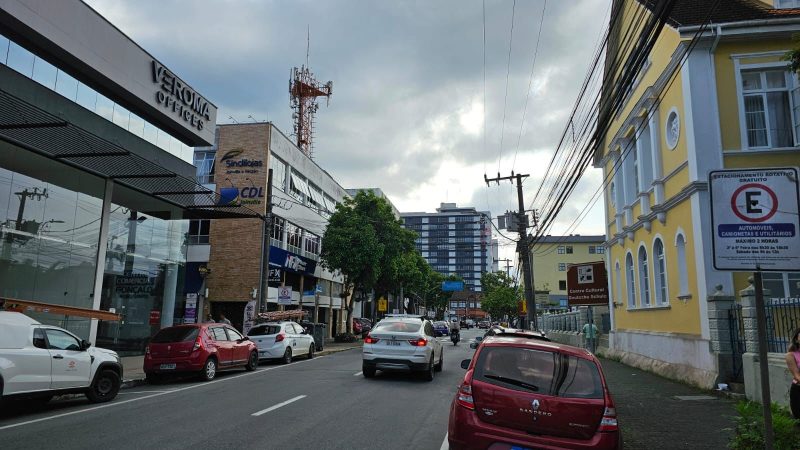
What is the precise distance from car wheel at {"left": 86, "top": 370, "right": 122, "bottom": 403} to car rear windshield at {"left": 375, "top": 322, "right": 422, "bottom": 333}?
20.6ft

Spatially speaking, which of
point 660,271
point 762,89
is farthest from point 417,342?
point 762,89

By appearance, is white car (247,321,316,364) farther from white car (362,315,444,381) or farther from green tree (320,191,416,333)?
green tree (320,191,416,333)

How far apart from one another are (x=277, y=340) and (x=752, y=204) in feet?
56.0

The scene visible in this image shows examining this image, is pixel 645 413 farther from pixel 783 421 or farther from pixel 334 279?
pixel 334 279

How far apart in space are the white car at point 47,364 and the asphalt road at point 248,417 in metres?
0.43

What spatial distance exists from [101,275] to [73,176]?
3.48 meters

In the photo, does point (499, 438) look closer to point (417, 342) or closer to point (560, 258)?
point (417, 342)

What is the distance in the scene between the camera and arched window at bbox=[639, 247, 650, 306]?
20.8 m

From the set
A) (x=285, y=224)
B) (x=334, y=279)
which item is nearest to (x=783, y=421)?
(x=285, y=224)

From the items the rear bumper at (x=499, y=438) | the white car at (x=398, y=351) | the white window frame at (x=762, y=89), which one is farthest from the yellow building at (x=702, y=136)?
the rear bumper at (x=499, y=438)

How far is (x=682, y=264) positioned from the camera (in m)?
16.7

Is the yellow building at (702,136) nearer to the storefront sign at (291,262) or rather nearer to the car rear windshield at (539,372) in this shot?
the car rear windshield at (539,372)

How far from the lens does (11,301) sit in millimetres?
12219

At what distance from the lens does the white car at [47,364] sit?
930 centimetres
